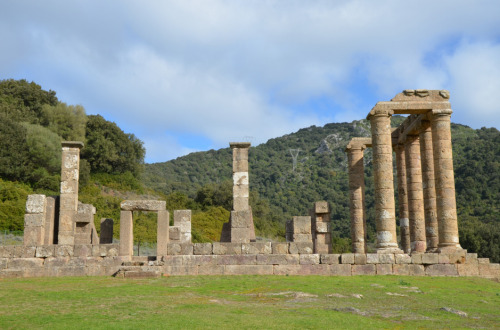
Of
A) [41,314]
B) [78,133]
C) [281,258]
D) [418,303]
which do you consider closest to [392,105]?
[281,258]

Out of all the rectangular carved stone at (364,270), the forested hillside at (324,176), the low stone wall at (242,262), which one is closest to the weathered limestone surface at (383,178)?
the low stone wall at (242,262)

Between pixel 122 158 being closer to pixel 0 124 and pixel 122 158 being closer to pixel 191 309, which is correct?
pixel 0 124

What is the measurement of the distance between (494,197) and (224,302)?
41403 mm

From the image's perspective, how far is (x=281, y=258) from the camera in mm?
20781

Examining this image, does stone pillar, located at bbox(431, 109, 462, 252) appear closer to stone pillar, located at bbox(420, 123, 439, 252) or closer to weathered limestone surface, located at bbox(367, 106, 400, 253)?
stone pillar, located at bbox(420, 123, 439, 252)

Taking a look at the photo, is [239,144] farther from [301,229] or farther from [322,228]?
[322,228]

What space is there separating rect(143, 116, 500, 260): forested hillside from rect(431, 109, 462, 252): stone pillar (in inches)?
795

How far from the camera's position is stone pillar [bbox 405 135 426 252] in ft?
85.6

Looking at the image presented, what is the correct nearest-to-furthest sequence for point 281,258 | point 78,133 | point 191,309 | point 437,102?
1. point 191,309
2. point 281,258
3. point 437,102
4. point 78,133

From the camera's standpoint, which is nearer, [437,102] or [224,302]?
[224,302]

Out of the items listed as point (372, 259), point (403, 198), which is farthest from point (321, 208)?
point (403, 198)

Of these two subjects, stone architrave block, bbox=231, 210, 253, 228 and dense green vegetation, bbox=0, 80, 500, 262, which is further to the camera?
dense green vegetation, bbox=0, 80, 500, 262

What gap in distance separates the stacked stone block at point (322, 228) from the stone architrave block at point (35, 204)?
12156mm

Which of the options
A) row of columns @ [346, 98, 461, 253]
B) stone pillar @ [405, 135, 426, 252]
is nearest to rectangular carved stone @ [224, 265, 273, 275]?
row of columns @ [346, 98, 461, 253]
